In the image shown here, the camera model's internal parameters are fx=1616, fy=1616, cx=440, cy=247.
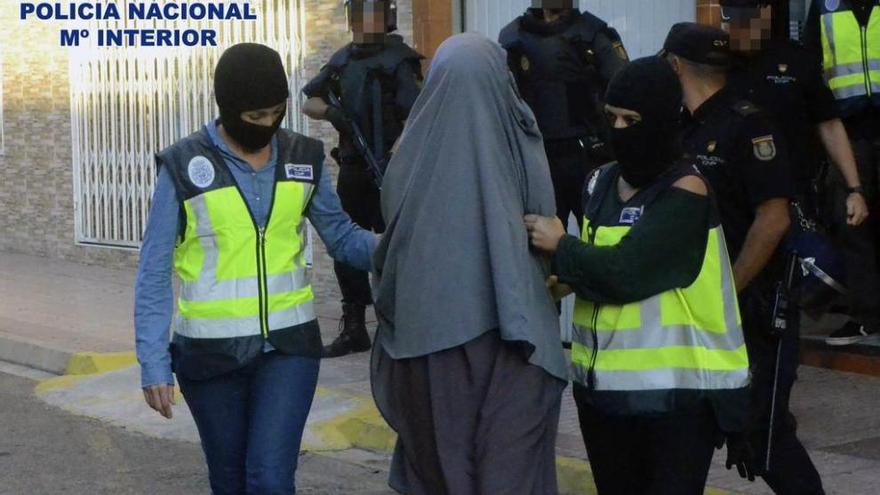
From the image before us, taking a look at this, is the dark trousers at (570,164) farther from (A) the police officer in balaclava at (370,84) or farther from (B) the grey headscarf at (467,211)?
(B) the grey headscarf at (467,211)

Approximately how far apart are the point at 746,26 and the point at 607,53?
232cm

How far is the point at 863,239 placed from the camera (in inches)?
330

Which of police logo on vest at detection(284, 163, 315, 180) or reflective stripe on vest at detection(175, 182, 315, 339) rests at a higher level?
police logo on vest at detection(284, 163, 315, 180)

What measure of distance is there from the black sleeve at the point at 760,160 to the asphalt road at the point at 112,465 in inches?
109

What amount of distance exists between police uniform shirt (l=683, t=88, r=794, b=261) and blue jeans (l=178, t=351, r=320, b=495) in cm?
141

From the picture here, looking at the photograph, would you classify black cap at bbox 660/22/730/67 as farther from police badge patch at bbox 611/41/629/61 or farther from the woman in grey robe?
police badge patch at bbox 611/41/629/61

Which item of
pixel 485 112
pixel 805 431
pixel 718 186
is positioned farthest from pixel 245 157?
pixel 805 431

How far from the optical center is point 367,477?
742 cm

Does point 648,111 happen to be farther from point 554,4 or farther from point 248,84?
point 554,4

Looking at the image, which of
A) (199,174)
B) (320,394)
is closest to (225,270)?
(199,174)

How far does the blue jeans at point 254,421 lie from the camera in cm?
472

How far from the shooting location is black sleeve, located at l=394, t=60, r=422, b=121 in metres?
9.04

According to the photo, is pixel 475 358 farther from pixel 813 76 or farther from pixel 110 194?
pixel 110 194

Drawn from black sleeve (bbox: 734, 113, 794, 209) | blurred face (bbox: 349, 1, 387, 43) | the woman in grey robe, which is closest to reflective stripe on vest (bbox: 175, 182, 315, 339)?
the woman in grey robe
